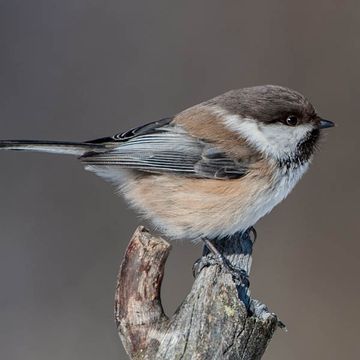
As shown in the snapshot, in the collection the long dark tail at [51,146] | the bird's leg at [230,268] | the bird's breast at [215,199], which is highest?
the long dark tail at [51,146]

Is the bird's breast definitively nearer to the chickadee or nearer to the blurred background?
the chickadee

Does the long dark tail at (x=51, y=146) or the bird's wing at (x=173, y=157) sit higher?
the long dark tail at (x=51, y=146)

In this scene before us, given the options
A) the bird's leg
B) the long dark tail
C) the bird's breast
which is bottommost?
the bird's leg

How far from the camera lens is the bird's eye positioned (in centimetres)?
316

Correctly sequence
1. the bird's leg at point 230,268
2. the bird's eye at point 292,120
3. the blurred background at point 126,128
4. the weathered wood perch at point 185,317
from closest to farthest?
the weathered wood perch at point 185,317 < the bird's leg at point 230,268 < the bird's eye at point 292,120 < the blurred background at point 126,128

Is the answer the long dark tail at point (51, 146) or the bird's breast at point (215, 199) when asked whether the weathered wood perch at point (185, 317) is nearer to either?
the bird's breast at point (215, 199)

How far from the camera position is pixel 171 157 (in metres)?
3.28

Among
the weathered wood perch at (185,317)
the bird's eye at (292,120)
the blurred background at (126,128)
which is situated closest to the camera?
the weathered wood perch at (185,317)

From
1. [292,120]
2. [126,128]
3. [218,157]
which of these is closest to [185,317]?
[218,157]

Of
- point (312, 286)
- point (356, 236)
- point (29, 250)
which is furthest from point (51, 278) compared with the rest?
point (356, 236)

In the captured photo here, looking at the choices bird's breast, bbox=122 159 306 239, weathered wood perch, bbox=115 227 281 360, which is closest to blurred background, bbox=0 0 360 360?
bird's breast, bbox=122 159 306 239

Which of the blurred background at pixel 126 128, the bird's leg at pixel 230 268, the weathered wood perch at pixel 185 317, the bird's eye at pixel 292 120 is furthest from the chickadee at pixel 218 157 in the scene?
Result: the blurred background at pixel 126 128

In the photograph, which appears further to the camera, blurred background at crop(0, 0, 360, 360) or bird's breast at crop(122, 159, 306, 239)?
blurred background at crop(0, 0, 360, 360)

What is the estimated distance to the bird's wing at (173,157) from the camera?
323 centimetres
